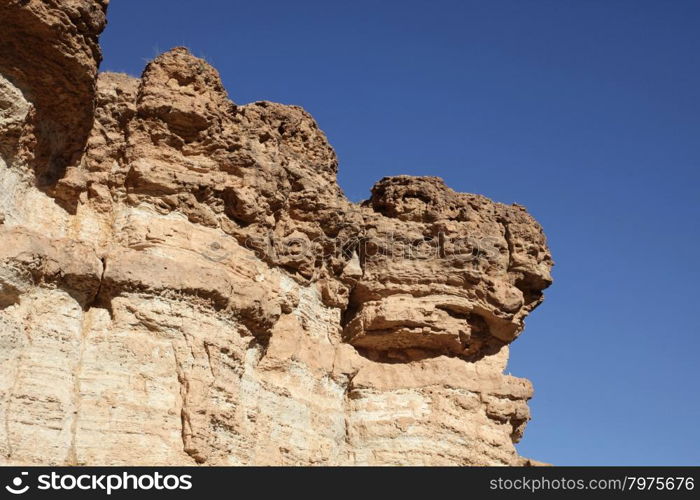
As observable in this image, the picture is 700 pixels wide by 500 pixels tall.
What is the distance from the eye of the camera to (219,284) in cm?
1680

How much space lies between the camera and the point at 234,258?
18.0 m

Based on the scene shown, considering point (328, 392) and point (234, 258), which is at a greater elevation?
point (234, 258)

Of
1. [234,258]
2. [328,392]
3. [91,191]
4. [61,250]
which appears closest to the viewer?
[61,250]

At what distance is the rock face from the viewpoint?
14.9 metres

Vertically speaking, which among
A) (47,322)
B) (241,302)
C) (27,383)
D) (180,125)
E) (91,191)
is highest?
(180,125)

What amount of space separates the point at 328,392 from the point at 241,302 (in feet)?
11.5

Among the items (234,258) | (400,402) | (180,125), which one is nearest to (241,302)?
(234,258)

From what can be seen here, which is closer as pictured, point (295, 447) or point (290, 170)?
point (295, 447)

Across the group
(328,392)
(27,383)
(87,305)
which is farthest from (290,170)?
(27,383)

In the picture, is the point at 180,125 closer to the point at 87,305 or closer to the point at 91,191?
the point at 91,191

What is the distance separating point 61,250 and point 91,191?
180 centimetres

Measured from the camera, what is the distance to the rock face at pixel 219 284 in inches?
586

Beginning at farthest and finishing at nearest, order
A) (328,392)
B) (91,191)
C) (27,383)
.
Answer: (328,392) → (91,191) → (27,383)

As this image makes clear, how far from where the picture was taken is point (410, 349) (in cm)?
2159
